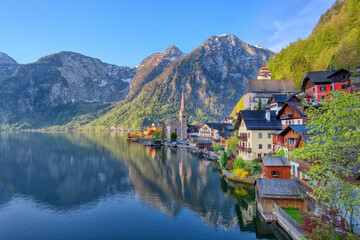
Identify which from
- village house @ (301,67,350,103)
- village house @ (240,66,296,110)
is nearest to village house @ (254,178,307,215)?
village house @ (301,67,350,103)

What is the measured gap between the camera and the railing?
26125 mm

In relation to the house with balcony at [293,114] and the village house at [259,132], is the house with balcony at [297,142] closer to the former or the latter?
the house with balcony at [293,114]

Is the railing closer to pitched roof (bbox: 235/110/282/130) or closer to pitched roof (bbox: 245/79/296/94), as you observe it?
pitched roof (bbox: 235/110/282/130)

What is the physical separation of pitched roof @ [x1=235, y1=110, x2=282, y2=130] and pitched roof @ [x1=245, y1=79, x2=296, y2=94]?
41456 millimetres

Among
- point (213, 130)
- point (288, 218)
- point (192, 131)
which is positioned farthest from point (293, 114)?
point (192, 131)

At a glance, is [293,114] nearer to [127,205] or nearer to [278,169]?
[278,169]

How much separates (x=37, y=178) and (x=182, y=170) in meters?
39.5

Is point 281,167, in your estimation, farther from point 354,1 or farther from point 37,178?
point 354,1

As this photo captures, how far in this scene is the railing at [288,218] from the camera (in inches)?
1029

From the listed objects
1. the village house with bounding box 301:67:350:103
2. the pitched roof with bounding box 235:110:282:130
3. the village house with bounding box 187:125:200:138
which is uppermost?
the village house with bounding box 301:67:350:103

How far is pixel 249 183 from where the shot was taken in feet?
168

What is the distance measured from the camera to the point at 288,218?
92.1ft

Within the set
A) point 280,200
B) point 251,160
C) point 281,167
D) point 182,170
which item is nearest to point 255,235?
point 280,200

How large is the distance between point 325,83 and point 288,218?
48.5 m
